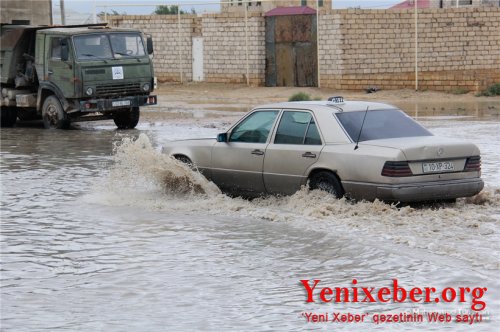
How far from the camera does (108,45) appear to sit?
23.9m

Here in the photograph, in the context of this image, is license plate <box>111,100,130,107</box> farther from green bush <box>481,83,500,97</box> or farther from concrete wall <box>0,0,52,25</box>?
green bush <box>481,83,500,97</box>

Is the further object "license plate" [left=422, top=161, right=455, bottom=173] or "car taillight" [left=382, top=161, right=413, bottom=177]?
"license plate" [left=422, top=161, right=455, bottom=173]

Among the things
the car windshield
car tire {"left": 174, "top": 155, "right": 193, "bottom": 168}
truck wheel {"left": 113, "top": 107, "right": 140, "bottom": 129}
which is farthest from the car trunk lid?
truck wheel {"left": 113, "top": 107, "right": 140, "bottom": 129}

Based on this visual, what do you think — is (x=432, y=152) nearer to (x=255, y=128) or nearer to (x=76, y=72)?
(x=255, y=128)

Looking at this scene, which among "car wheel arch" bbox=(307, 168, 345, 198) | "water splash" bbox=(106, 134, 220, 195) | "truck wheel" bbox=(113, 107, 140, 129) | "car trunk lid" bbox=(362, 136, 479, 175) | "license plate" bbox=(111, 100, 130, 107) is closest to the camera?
"car trunk lid" bbox=(362, 136, 479, 175)

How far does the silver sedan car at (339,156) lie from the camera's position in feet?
36.0

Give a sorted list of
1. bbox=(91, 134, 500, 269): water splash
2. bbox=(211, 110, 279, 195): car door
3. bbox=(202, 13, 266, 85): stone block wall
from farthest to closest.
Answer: bbox=(202, 13, 266, 85): stone block wall < bbox=(211, 110, 279, 195): car door < bbox=(91, 134, 500, 269): water splash

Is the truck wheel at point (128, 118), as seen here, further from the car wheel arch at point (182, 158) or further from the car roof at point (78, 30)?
the car wheel arch at point (182, 158)

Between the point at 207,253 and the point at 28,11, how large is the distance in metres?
20.3

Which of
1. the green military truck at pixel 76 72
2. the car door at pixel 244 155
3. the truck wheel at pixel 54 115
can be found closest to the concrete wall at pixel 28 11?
the green military truck at pixel 76 72

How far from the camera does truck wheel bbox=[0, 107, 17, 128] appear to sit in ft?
86.8

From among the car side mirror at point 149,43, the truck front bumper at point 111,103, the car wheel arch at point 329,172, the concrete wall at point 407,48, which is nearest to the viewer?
the car wheel arch at point 329,172

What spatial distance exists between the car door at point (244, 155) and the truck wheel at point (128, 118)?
12375mm

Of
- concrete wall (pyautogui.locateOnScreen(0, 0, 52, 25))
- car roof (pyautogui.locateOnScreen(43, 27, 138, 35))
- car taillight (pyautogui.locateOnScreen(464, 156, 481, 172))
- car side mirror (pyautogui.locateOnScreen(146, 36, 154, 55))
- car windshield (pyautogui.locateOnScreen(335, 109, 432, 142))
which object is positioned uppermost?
concrete wall (pyautogui.locateOnScreen(0, 0, 52, 25))
